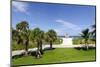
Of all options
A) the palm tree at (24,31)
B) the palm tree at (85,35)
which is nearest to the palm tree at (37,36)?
the palm tree at (24,31)

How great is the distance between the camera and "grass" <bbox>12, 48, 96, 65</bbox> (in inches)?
102

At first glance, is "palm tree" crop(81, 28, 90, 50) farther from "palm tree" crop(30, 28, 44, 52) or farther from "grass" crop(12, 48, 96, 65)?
"palm tree" crop(30, 28, 44, 52)

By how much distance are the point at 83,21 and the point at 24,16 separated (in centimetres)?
84

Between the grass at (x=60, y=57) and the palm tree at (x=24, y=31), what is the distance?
12cm

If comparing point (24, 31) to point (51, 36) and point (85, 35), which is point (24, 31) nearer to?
point (51, 36)

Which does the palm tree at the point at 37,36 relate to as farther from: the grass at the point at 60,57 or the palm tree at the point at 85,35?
the palm tree at the point at 85,35

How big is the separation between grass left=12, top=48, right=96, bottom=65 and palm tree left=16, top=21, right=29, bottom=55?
0.12 meters

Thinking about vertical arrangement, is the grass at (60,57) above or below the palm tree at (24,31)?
below

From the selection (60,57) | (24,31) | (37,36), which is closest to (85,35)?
(60,57)

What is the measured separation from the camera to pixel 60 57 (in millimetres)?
2754

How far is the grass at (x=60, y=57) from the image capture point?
8.46 feet

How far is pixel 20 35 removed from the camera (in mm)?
2566

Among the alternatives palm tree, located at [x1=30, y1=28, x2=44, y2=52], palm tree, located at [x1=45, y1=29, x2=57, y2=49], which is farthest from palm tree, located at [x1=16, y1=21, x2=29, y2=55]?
palm tree, located at [x1=45, y1=29, x2=57, y2=49]

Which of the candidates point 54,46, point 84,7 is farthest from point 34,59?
point 84,7
